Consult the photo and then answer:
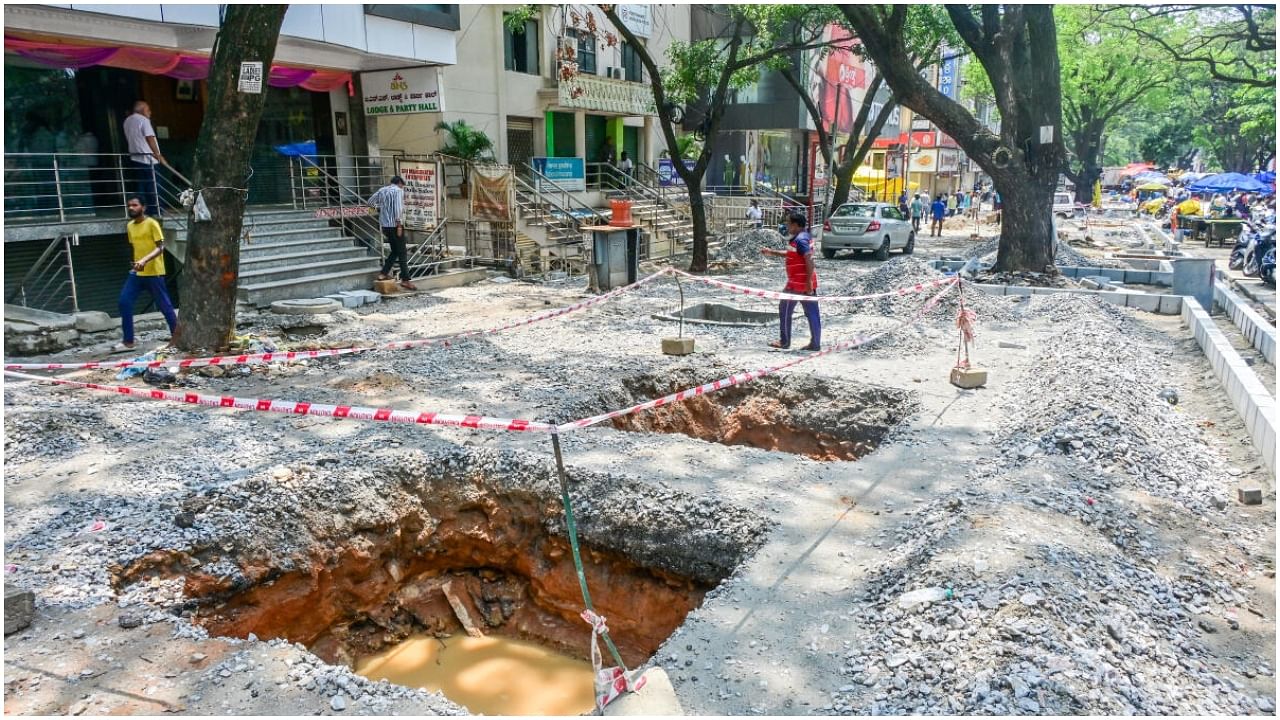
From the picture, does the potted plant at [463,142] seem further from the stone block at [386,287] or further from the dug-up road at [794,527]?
the dug-up road at [794,527]

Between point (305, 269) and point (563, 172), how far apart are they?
1031 centimetres

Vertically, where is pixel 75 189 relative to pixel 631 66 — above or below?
below

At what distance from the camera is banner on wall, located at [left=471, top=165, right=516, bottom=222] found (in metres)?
17.2

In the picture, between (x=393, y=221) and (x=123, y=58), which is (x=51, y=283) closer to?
(x=123, y=58)

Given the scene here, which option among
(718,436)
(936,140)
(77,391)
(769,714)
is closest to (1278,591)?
(769,714)

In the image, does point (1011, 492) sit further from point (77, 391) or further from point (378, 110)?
point (378, 110)

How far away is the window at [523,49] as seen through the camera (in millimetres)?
21891

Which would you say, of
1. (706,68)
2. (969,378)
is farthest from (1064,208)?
(969,378)

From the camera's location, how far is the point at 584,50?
2445 cm

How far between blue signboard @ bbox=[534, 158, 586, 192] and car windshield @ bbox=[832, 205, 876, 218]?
24.0ft

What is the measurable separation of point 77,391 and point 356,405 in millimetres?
2820

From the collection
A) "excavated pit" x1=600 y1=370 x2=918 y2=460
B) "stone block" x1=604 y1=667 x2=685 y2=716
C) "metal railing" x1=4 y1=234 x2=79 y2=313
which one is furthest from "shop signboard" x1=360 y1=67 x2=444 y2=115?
"stone block" x1=604 y1=667 x2=685 y2=716

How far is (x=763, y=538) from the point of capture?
17.7 feet

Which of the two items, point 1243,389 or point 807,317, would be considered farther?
point 807,317
